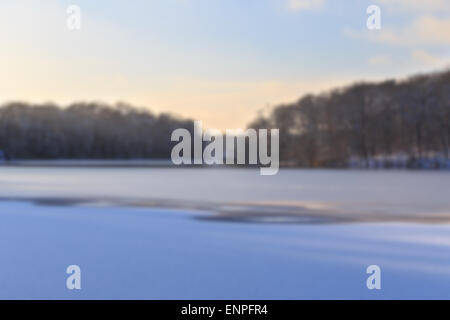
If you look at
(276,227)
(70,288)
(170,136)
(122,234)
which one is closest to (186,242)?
(122,234)

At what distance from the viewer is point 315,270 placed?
4934 millimetres

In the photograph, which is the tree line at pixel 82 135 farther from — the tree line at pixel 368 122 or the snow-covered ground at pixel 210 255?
the snow-covered ground at pixel 210 255

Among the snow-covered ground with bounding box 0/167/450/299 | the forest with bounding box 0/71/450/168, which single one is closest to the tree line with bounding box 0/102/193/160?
the forest with bounding box 0/71/450/168

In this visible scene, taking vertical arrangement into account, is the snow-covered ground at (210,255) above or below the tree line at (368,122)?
below

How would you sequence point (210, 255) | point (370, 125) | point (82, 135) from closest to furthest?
point (210, 255) → point (370, 125) → point (82, 135)

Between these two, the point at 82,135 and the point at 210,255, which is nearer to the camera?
the point at 210,255

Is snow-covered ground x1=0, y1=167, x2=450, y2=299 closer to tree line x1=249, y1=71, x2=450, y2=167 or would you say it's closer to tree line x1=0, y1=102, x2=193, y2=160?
tree line x1=249, y1=71, x2=450, y2=167

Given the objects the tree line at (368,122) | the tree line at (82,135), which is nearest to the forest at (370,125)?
the tree line at (368,122)

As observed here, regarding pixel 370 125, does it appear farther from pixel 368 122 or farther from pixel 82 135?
pixel 82 135

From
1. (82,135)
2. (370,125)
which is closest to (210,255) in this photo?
(370,125)

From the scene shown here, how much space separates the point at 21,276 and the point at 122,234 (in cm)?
227

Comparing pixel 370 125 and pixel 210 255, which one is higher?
pixel 370 125

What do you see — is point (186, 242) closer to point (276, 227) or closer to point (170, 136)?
point (276, 227)

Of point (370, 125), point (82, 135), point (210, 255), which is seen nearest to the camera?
point (210, 255)
